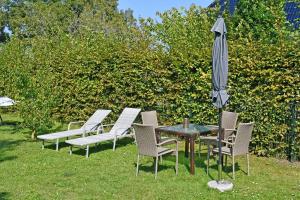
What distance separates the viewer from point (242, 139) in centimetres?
691

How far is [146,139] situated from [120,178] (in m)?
0.93

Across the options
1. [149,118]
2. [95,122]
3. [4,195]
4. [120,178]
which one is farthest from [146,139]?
[95,122]

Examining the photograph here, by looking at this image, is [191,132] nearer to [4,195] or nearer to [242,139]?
[242,139]

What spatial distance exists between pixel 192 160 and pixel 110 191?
70.3 inches

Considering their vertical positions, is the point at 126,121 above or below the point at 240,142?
above

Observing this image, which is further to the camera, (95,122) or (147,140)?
(95,122)

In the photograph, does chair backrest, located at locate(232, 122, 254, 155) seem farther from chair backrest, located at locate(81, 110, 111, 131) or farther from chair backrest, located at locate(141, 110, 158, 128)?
chair backrest, located at locate(81, 110, 111, 131)

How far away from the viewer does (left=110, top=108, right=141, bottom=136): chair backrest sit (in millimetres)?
10145

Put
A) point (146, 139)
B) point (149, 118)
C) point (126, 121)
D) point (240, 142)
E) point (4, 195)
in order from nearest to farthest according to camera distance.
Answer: point (4, 195) < point (240, 142) < point (146, 139) < point (149, 118) < point (126, 121)

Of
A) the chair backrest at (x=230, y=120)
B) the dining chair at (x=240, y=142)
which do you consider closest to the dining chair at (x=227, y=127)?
the chair backrest at (x=230, y=120)

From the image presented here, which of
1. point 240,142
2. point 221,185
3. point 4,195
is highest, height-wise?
point 240,142

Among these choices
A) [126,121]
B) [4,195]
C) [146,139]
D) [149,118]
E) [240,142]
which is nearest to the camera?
[4,195]

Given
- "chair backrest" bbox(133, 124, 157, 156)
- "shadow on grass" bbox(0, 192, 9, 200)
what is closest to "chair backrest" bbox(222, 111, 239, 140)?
"chair backrest" bbox(133, 124, 157, 156)

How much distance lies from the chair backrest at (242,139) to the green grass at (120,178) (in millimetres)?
561
